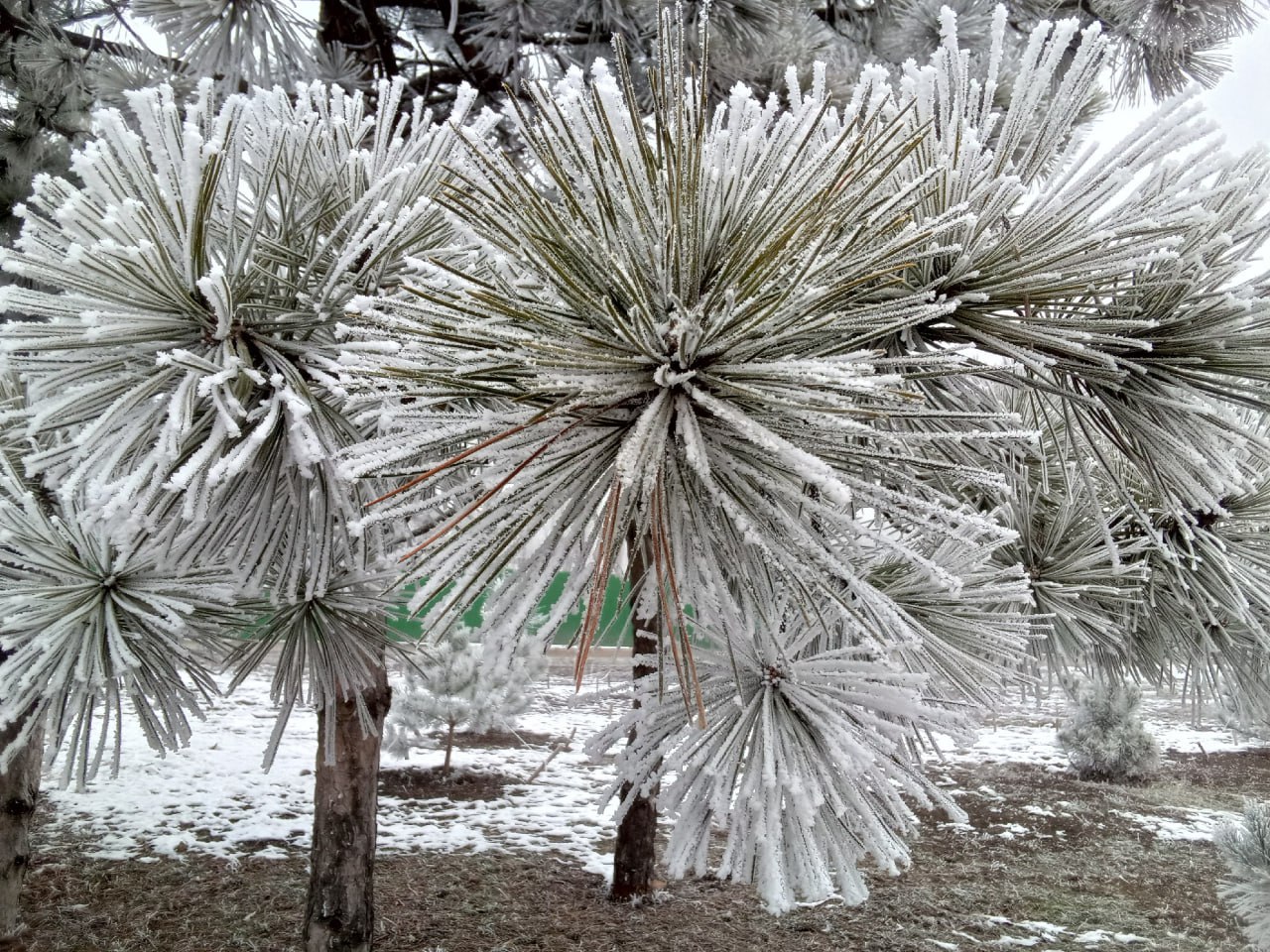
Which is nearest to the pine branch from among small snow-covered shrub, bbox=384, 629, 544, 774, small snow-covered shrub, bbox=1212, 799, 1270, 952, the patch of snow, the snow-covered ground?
the snow-covered ground

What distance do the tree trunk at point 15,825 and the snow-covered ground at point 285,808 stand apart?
2.56 feet

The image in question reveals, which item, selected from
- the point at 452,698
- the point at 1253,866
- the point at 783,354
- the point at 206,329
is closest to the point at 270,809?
the point at 452,698

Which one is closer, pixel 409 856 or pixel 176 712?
pixel 176 712

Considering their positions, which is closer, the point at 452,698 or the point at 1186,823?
the point at 1186,823

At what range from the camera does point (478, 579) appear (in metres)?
0.61

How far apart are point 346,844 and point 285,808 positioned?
318 centimetres

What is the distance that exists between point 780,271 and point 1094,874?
5082 millimetres

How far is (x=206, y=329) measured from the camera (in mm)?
855

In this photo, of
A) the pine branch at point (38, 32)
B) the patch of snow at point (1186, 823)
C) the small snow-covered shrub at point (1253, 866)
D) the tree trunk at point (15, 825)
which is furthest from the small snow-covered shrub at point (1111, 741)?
the pine branch at point (38, 32)

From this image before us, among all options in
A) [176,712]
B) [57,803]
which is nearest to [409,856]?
[57,803]

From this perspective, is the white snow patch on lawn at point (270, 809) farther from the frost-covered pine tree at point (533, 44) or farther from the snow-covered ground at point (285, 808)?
the frost-covered pine tree at point (533, 44)

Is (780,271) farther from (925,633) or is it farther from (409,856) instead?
(409,856)

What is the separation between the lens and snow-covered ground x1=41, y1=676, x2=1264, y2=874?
454 centimetres

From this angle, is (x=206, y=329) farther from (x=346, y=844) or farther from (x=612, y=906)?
(x=612, y=906)
